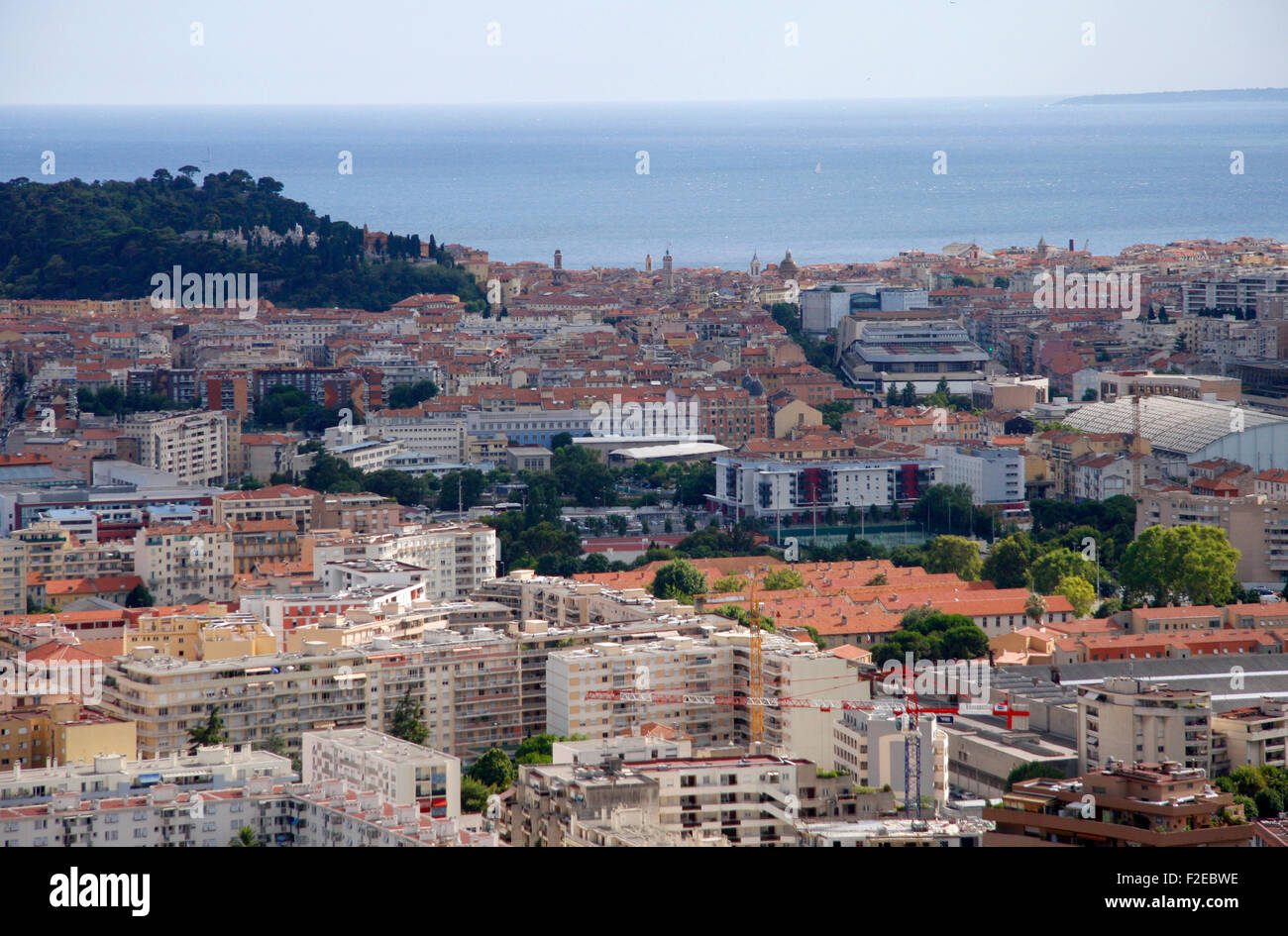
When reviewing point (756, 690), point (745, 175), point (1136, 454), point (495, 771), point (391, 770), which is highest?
point (745, 175)

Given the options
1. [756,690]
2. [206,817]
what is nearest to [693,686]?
[756,690]

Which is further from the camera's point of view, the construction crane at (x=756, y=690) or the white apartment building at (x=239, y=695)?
the construction crane at (x=756, y=690)

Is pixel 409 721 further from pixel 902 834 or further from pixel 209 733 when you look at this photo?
pixel 902 834

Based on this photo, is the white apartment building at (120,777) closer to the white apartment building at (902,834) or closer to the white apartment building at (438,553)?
the white apartment building at (902,834)

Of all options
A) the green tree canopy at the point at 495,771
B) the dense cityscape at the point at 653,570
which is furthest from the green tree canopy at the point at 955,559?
the green tree canopy at the point at 495,771

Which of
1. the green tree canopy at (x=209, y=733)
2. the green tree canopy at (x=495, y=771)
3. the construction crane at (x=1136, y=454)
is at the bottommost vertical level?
the green tree canopy at (x=495, y=771)

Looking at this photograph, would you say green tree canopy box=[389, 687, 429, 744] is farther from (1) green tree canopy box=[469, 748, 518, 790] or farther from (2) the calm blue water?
(2) the calm blue water
